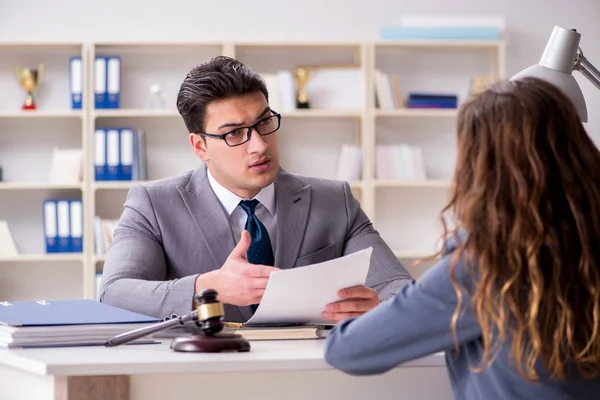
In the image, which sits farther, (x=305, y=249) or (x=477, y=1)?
(x=477, y=1)

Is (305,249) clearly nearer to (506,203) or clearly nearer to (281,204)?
(281,204)

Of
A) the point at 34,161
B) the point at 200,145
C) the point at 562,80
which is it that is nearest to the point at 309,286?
the point at 562,80

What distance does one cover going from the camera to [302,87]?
4.66 meters

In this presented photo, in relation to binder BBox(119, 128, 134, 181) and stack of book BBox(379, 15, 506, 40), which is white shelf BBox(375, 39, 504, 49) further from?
binder BBox(119, 128, 134, 181)

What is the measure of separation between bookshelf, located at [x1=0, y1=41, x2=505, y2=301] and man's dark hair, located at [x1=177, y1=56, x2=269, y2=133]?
236 centimetres

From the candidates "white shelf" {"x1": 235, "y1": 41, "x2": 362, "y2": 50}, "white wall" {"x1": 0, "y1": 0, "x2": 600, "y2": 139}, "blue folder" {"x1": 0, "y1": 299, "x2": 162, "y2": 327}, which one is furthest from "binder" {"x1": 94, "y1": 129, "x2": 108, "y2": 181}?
"blue folder" {"x1": 0, "y1": 299, "x2": 162, "y2": 327}

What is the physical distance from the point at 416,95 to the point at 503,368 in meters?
3.67

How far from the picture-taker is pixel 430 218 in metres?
4.93

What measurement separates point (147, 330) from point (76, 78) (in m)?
3.33

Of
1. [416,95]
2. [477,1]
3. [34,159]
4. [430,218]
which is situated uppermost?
[477,1]

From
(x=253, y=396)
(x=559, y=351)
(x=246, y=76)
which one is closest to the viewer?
(x=559, y=351)

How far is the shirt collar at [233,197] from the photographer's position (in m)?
2.17

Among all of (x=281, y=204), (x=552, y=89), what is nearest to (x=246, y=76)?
(x=281, y=204)

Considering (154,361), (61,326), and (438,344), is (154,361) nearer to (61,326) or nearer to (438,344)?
(61,326)
